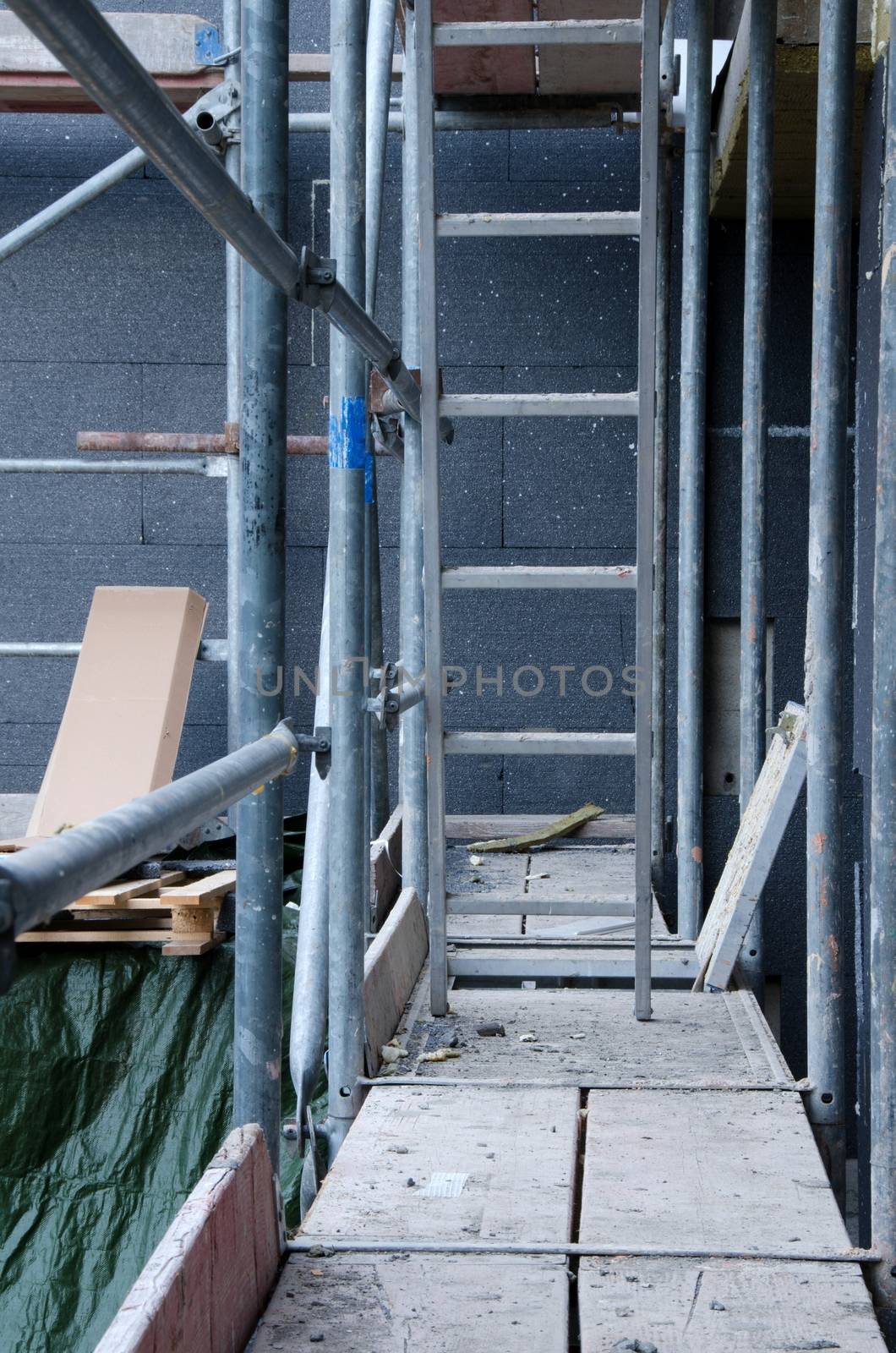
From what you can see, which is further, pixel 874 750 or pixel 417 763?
pixel 417 763

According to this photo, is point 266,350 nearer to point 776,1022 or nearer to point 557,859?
point 557,859

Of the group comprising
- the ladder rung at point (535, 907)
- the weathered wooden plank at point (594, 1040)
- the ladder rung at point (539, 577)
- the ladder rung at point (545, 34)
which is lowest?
the weathered wooden plank at point (594, 1040)

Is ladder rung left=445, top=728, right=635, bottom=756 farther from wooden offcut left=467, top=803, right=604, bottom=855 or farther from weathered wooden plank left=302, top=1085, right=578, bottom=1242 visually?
wooden offcut left=467, top=803, right=604, bottom=855

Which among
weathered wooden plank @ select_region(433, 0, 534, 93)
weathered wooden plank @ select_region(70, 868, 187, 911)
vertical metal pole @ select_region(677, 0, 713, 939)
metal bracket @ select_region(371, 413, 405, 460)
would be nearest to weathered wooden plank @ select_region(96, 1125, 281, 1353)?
metal bracket @ select_region(371, 413, 405, 460)

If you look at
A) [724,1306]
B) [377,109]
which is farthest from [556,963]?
[377,109]

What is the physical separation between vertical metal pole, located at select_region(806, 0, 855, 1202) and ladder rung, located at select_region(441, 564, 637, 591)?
0.43 m

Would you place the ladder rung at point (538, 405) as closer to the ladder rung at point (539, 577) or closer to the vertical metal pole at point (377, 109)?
the ladder rung at point (539, 577)

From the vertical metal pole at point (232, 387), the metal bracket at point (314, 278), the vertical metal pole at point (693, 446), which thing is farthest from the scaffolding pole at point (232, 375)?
the metal bracket at point (314, 278)

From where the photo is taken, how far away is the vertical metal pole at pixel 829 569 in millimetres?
2232

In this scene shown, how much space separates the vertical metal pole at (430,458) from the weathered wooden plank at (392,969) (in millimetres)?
108

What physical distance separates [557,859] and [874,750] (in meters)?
2.62

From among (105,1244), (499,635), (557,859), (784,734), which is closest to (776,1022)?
(557,859)

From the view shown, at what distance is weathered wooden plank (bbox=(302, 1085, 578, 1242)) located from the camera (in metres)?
1.71

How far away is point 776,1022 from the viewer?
503 cm
